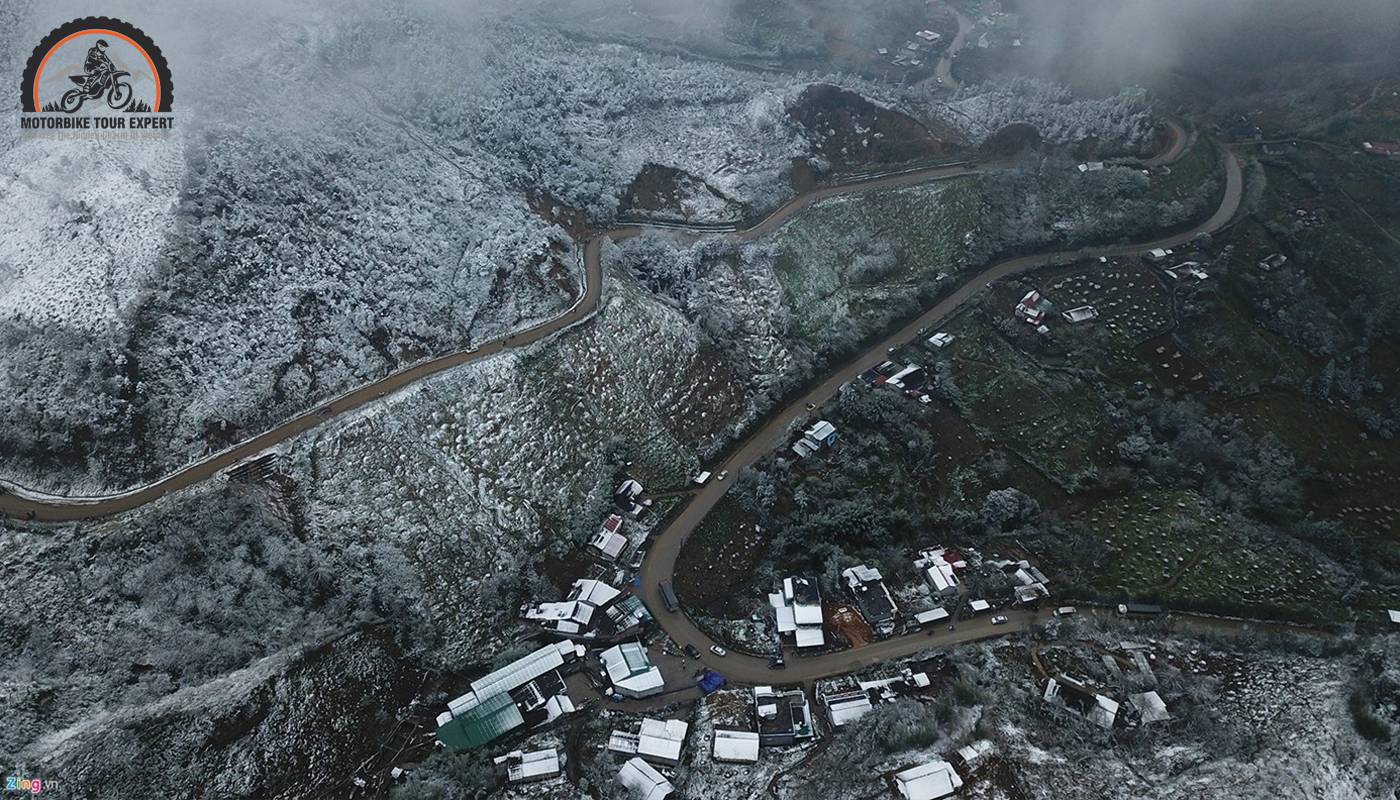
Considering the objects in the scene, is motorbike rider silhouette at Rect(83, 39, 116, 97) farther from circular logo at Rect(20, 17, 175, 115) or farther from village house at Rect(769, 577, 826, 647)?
village house at Rect(769, 577, 826, 647)

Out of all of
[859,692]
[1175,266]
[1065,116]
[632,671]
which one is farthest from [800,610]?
[1065,116]

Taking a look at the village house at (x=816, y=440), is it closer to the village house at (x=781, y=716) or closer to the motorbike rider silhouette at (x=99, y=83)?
the village house at (x=781, y=716)

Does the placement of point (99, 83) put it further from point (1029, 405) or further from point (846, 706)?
point (1029, 405)

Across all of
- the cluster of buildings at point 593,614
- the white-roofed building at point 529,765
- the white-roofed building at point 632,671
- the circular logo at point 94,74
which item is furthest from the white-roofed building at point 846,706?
the circular logo at point 94,74

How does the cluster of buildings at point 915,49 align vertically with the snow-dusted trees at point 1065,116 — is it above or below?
above

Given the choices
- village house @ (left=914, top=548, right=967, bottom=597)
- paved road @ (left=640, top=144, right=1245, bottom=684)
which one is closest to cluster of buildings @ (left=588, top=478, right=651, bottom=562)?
paved road @ (left=640, top=144, right=1245, bottom=684)

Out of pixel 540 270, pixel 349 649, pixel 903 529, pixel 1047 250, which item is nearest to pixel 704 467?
pixel 903 529
